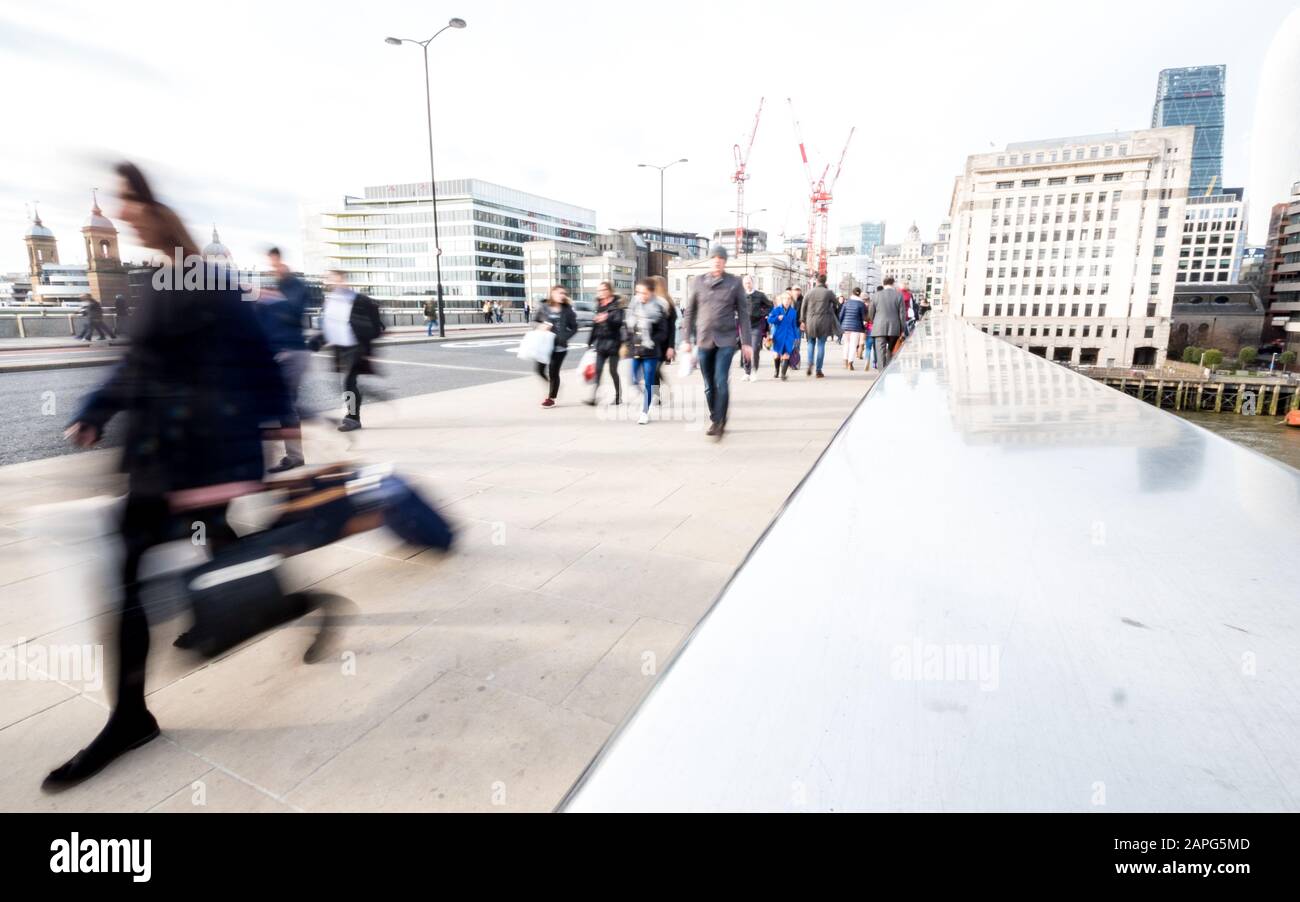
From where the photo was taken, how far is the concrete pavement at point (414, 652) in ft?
7.05

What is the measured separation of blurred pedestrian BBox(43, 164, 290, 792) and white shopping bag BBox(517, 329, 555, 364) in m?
6.58

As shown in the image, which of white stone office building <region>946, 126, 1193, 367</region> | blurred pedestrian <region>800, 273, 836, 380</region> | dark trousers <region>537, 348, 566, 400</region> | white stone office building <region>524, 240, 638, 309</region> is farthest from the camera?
white stone office building <region>946, 126, 1193, 367</region>

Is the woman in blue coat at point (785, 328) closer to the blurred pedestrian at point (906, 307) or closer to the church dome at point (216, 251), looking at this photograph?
the blurred pedestrian at point (906, 307)

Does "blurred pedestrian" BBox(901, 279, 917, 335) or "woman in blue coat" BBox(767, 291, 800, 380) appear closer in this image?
"woman in blue coat" BBox(767, 291, 800, 380)

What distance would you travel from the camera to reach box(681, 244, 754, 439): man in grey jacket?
7273 millimetres

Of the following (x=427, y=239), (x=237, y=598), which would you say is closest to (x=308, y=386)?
(x=237, y=598)

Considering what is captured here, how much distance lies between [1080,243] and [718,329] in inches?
5004

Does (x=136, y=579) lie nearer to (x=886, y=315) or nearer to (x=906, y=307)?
(x=886, y=315)

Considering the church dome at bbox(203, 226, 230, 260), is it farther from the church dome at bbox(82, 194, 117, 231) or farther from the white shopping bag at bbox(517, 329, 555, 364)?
the white shopping bag at bbox(517, 329, 555, 364)

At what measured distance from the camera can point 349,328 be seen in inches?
292

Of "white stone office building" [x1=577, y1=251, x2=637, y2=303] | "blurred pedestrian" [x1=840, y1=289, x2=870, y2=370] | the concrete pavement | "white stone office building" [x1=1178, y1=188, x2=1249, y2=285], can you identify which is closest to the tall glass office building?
"white stone office building" [x1=577, y1=251, x2=637, y2=303]

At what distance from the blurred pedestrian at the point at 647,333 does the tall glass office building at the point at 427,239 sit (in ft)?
301

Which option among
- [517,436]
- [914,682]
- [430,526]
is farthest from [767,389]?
[914,682]

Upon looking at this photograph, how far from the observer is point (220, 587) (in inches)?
92.0
